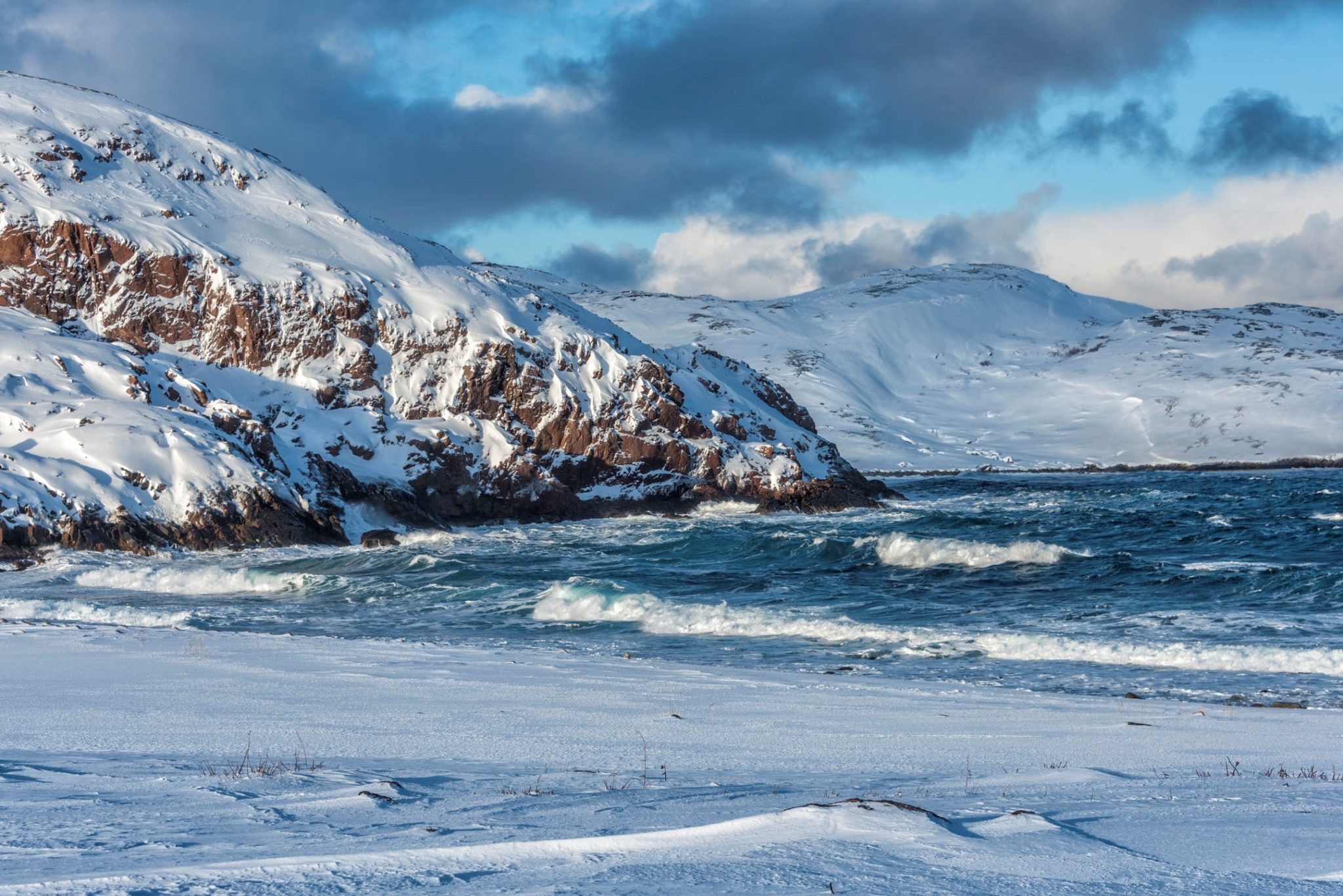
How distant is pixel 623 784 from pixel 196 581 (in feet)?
63.8

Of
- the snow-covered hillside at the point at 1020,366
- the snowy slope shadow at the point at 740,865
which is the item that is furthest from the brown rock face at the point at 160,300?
the snow-covered hillside at the point at 1020,366

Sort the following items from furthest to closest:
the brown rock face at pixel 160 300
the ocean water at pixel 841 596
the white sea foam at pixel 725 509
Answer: the white sea foam at pixel 725 509 → the brown rock face at pixel 160 300 → the ocean water at pixel 841 596

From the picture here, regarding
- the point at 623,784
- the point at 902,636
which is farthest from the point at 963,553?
the point at 623,784

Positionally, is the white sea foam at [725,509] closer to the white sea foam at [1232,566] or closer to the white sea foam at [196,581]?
the white sea foam at [1232,566]

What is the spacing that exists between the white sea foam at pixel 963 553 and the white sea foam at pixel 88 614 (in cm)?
1610

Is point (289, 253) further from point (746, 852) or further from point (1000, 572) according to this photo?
point (746, 852)

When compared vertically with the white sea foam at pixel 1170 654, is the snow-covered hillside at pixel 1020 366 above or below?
above

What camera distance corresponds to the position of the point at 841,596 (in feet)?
68.0

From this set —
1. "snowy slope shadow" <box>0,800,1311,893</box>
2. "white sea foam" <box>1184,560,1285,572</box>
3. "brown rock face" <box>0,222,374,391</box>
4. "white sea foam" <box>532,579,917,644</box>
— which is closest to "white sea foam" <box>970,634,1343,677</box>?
"white sea foam" <box>532,579,917,644</box>

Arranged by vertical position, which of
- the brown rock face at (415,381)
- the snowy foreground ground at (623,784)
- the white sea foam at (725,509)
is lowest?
the snowy foreground ground at (623,784)

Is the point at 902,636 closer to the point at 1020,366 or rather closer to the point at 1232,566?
the point at 1232,566

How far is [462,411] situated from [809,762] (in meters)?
36.3

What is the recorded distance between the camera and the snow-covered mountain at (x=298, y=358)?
33375 millimetres

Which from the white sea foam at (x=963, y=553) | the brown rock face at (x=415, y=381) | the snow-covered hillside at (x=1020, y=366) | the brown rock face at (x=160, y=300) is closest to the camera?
the white sea foam at (x=963, y=553)
